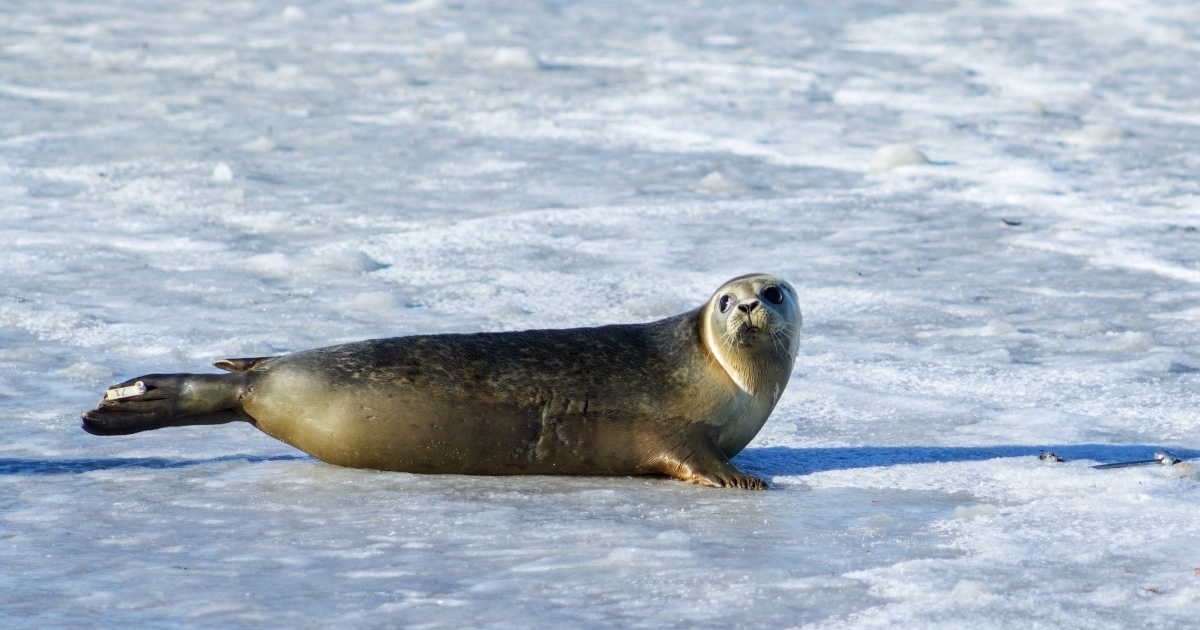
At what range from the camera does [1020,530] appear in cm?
323

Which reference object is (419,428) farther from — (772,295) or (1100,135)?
(1100,135)

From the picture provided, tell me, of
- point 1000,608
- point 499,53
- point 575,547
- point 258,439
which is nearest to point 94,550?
point 575,547

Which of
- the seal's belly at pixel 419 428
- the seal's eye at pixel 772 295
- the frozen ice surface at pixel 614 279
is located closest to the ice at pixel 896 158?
the frozen ice surface at pixel 614 279

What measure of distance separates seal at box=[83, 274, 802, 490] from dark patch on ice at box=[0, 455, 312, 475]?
3.2 inches

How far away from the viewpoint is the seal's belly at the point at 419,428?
3.83 meters

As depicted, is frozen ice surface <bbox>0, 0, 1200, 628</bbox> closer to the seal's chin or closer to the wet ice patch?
the wet ice patch

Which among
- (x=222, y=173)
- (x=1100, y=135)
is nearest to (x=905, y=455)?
(x=222, y=173)

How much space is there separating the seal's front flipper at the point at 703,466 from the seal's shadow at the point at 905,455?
0.13 meters

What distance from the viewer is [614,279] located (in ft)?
20.5

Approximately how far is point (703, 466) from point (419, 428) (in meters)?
0.73

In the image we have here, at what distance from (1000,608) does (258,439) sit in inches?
87.7

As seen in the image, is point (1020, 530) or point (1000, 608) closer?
point (1000, 608)

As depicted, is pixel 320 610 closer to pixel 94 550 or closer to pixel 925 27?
pixel 94 550

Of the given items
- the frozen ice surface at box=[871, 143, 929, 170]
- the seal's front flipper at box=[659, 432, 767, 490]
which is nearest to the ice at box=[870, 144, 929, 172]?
the frozen ice surface at box=[871, 143, 929, 170]
